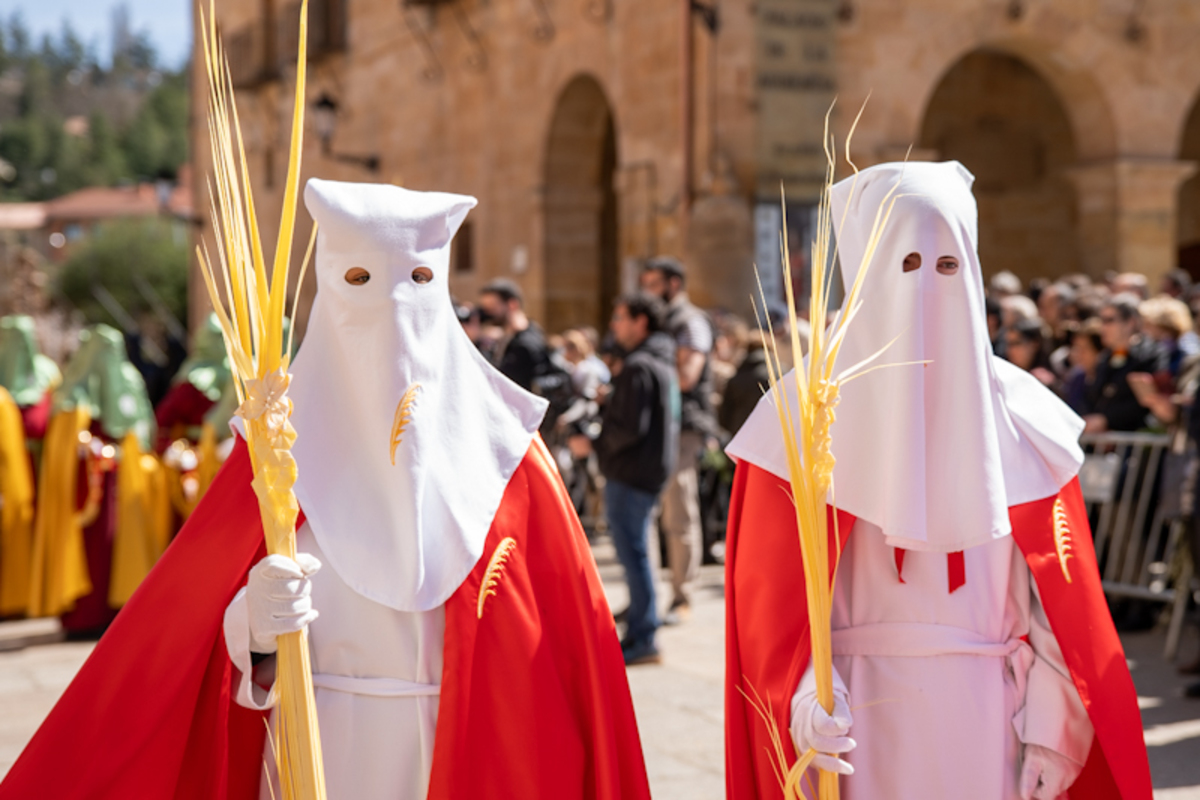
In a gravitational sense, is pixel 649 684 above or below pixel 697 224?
below

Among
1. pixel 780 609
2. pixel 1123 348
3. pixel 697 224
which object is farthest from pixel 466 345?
pixel 697 224

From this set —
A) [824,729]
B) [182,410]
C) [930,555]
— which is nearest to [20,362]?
[182,410]

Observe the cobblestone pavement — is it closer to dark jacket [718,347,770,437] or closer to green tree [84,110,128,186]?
dark jacket [718,347,770,437]

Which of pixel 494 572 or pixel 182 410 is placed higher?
pixel 494 572

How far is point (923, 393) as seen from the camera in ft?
8.67

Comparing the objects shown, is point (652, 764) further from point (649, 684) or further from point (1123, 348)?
point (1123, 348)

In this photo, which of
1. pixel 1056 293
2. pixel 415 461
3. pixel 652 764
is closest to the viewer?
pixel 415 461

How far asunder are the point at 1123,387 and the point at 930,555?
527 cm

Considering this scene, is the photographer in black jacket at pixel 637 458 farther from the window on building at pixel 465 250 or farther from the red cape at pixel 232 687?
the window on building at pixel 465 250

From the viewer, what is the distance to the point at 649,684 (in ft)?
20.5

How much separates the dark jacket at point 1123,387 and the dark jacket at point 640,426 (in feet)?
8.76

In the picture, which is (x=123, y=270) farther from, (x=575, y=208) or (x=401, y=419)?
(x=401, y=419)

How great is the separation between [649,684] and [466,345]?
3.75 meters

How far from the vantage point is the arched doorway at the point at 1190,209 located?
58.4 ft
